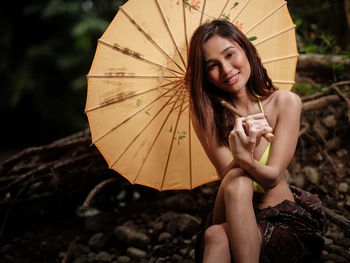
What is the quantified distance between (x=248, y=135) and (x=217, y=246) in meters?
0.57

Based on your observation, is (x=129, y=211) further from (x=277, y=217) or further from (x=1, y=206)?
(x=277, y=217)

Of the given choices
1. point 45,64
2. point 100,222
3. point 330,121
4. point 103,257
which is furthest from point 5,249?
point 45,64

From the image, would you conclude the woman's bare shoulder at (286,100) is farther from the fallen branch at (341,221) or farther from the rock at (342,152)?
the rock at (342,152)

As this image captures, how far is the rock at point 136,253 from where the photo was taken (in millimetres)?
2320

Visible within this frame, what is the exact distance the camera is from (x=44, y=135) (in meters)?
8.72

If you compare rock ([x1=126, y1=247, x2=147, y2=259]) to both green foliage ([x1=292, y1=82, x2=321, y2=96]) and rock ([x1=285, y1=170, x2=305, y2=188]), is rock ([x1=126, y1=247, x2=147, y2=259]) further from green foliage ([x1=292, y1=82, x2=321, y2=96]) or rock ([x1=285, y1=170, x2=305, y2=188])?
green foliage ([x1=292, y1=82, x2=321, y2=96])

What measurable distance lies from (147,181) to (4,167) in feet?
6.53

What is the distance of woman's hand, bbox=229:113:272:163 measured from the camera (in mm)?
1355

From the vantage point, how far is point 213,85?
1.73 m

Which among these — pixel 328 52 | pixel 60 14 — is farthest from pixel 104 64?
pixel 60 14

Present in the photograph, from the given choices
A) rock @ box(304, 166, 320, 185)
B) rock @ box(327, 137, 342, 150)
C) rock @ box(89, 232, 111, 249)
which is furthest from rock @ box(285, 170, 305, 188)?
rock @ box(89, 232, 111, 249)

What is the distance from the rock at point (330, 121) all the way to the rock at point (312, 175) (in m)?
0.54

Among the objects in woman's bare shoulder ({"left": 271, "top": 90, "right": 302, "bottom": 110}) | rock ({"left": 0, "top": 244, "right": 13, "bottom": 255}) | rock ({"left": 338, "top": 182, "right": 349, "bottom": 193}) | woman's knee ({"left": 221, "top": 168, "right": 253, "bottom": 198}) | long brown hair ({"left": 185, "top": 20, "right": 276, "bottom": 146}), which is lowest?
rock ({"left": 338, "top": 182, "right": 349, "bottom": 193})

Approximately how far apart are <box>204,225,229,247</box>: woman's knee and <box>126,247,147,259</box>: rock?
1.11 m
